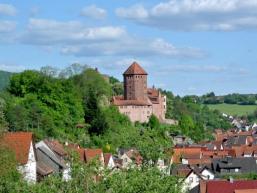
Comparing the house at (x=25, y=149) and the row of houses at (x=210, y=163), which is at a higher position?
the house at (x=25, y=149)

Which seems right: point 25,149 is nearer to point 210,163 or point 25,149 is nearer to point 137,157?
point 137,157

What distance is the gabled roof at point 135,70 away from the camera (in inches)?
4865

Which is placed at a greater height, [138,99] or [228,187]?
[138,99]

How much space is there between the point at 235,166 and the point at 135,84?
4533 cm

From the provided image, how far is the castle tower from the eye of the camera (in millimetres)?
122062

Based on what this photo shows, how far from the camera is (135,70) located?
406 feet

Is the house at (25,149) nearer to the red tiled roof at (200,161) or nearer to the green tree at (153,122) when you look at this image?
the red tiled roof at (200,161)

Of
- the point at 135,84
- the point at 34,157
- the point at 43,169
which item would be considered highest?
the point at 135,84

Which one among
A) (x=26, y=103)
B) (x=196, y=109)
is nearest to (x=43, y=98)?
(x=26, y=103)

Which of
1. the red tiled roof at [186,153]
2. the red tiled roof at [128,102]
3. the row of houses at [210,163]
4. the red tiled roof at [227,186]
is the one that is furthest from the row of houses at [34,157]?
the red tiled roof at [128,102]

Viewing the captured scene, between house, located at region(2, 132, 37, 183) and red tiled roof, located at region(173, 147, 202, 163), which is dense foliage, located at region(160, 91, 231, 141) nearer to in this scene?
red tiled roof, located at region(173, 147, 202, 163)

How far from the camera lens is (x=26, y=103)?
245ft

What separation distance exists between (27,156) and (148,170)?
14.8 metres

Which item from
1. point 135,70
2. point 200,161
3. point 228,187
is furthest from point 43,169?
point 135,70
